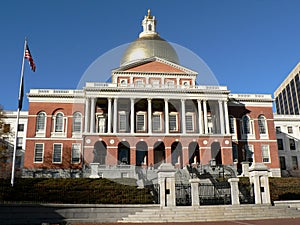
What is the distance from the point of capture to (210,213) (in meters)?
18.0

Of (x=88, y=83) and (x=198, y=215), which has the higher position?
(x=88, y=83)

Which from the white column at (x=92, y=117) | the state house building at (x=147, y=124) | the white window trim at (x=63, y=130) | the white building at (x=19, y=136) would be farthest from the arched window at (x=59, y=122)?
the white building at (x=19, y=136)

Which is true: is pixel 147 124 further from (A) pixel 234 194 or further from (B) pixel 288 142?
(B) pixel 288 142

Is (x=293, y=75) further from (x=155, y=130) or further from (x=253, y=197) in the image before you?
(x=253, y=197)

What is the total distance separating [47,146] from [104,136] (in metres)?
9.33

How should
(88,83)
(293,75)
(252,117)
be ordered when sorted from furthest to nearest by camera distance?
(293,75)
(252,117)
(88,83)

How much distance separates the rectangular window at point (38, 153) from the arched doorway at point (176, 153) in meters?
19.1

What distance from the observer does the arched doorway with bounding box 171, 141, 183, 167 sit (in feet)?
154

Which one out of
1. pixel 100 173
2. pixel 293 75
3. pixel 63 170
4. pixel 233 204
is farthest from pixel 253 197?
pixel 293 75

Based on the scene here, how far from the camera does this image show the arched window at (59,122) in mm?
48719

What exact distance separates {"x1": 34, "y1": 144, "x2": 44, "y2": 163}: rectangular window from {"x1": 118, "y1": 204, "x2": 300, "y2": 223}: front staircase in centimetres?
3303

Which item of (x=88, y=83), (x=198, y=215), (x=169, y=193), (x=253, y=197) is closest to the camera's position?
(x=198, y=215)

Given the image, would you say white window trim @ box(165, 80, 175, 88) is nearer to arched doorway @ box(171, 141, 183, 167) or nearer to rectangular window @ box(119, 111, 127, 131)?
rectangular window @ box(119, 111, 127, 131)

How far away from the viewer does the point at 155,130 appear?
48.7m
